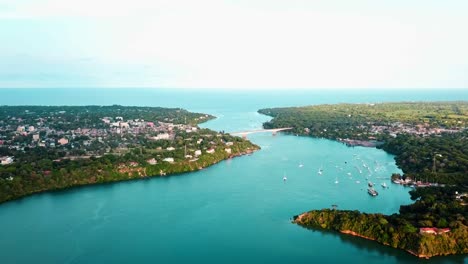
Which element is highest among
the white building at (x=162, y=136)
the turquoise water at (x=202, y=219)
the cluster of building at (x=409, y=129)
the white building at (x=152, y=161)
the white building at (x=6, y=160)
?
the cluster of building at (x=409, y=129)

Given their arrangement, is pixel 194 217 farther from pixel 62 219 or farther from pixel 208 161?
pixel 208 161

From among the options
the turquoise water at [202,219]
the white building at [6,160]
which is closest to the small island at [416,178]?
the turquoise water at [202,219]

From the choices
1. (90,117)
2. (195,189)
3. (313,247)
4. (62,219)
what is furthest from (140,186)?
(90,117)

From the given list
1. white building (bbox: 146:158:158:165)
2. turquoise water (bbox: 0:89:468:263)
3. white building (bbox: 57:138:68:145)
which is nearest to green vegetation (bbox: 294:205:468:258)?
turquoise water (bbox: 0:89:468:263)

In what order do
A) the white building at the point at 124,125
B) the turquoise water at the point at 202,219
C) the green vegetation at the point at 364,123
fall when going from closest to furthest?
the turquoise water at the point at 202,219 < the green vegetation at the point at 364,123 < the white building at the point at 124,125

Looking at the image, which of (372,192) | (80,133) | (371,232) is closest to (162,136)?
(80,133)

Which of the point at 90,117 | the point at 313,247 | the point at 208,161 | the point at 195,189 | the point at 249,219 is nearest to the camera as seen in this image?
the point at 313,247

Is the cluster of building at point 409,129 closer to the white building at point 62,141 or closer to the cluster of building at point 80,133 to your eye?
the cluster of building at point 80,133
